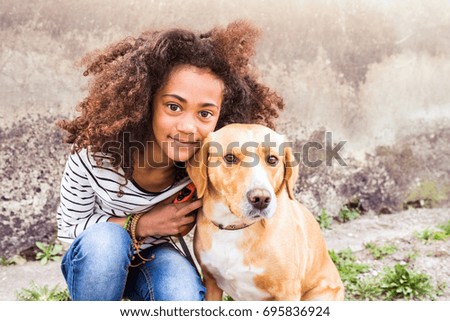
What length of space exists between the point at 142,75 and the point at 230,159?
50 cm

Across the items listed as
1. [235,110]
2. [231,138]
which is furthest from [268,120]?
[231,138]

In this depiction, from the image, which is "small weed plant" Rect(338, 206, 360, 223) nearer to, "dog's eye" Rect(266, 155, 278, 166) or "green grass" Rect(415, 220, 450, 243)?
"green grass" Rect(415, 220, 450, 243)

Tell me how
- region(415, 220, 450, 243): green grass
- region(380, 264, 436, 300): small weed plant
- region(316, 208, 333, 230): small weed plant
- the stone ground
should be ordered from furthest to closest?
region(316, 208, 333, 230): small weed plant < region(415, 220, 450, 243): green grass < the stone ground < region(380, 264, 436, 300): small weed plant

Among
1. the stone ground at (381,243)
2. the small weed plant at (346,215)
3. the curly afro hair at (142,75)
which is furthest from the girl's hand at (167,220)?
the small weed plant at (346,215)

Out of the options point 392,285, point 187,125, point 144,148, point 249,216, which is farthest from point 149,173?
point 392,285

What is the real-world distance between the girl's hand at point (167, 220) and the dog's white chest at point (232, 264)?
0.16 metres

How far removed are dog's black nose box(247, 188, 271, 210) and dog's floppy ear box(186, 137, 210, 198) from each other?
246mm

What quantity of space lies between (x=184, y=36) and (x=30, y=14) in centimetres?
158

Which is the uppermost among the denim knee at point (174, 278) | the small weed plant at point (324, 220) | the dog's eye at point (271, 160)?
the dog's eye at point (271, 160)

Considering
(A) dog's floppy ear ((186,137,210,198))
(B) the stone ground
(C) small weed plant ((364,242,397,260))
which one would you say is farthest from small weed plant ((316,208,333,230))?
(A) dog's floppy ear ((186,137,210,198))

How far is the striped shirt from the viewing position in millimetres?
2266

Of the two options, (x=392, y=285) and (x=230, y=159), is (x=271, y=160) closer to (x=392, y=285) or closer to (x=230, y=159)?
(x=230, y=159)

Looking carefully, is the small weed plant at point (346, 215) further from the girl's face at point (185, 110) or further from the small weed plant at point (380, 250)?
the girl's face at point (185, 110)

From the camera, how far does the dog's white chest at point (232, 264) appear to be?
7.22ft
